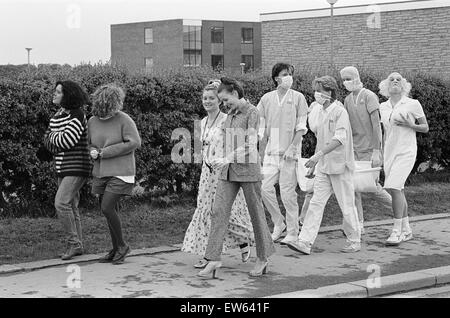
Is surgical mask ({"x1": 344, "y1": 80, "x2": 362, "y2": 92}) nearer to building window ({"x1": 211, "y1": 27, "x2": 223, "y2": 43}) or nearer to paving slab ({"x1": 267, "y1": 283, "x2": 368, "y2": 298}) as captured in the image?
paving slab ({"x1": 267, "y1": 283, "x2": 368, "y2": 298})

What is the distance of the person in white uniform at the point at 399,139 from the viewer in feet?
28.2

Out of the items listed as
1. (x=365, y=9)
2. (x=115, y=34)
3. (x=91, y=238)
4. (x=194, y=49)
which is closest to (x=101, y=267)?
(x=91, y=238)

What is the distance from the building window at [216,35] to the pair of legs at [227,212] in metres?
72.4

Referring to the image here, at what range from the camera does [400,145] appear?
864 cm

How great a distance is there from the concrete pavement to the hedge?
2.05m

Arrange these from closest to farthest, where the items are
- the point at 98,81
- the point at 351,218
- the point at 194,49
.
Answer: the point at 351,218 → the point at 98,81 → the point at 194,49

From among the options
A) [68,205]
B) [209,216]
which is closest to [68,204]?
[68,205]

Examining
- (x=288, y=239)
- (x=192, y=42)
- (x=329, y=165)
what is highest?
(x=192, y=42)

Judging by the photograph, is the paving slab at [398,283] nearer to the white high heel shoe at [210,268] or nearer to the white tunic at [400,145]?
the white high heel shoe at [210,268]

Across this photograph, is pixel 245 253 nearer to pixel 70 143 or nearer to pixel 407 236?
pixel 70 143

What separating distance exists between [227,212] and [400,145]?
272 centimetres

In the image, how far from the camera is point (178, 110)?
10.3 m

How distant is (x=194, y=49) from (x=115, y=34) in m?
10.2
